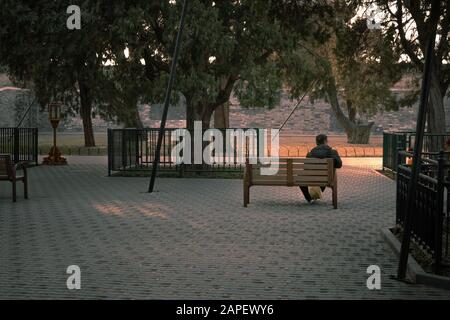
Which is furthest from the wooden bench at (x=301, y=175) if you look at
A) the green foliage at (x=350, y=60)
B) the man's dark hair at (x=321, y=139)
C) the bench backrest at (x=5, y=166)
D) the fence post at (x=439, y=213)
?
the fence post at (x=439, y=213)

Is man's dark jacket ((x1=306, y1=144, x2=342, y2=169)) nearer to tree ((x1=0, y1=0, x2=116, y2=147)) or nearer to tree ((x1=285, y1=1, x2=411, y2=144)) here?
tree ((x1=285, y1=1, x2=411, y2=144))

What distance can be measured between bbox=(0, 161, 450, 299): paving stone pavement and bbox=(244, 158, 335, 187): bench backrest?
45cm

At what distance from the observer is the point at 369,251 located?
977 centimetres

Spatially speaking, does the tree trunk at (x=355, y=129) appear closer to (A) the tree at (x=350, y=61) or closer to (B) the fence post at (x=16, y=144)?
(A) the tree at (x=350, y=61)

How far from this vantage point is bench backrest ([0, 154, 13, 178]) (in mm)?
15508

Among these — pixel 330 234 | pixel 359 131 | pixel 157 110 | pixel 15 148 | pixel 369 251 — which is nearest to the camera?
pixel 369 251

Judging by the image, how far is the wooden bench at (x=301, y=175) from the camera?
14438mm

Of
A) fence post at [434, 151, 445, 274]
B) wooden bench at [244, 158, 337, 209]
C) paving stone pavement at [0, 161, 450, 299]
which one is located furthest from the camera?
wooden bench at [244, 158, 337, 209]

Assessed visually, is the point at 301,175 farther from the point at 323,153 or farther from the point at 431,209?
the point at 431,209

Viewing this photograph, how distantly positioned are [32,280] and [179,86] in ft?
46.3

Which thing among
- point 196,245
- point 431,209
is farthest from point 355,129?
point 431,209

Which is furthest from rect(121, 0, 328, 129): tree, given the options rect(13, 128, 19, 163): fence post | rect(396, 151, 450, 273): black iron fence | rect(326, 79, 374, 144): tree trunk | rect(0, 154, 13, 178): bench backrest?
rect(326, 79, 374, 144): tree trunk
